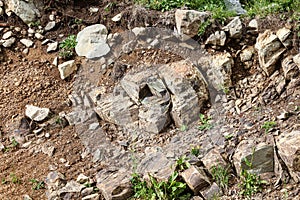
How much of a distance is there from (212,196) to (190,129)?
957mm

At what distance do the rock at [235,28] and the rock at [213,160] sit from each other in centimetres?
158

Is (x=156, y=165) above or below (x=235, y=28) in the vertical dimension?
below

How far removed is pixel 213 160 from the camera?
4723mm

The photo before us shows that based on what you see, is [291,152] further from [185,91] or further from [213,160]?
[185,91]

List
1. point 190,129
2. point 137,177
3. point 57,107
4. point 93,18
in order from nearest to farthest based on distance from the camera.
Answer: point 137,177
point 190,129
point 57,107
point 93,18

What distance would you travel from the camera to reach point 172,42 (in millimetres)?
5887

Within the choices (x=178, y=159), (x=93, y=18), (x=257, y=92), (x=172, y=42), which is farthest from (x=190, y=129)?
(x=93, y=18)

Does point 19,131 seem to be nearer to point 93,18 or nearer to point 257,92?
point 93,18

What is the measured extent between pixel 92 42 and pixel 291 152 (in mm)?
2988

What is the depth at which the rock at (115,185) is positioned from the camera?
4684 mm

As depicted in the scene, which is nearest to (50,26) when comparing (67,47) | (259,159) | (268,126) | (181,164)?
(67,47)

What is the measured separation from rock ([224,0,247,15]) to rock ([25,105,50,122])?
8.80 feet

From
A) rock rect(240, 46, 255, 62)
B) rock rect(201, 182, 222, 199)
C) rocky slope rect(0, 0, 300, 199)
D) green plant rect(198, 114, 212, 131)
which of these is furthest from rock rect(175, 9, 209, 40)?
rock rect(201, 182, 222, 199)

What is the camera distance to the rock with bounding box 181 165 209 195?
14.9 feet
